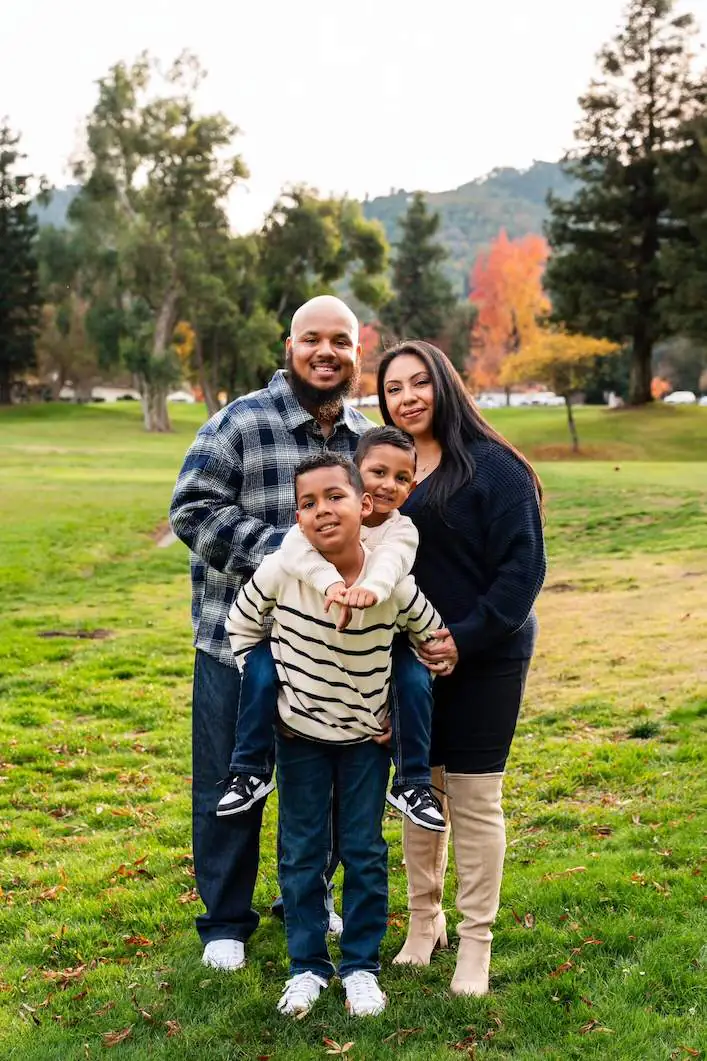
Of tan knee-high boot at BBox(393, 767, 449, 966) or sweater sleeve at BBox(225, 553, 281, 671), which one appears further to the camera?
tan knee-high boot at BBox(393, 767, 449, 966)

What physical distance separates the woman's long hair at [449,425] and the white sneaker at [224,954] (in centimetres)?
185

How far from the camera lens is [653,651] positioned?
8.88 meters

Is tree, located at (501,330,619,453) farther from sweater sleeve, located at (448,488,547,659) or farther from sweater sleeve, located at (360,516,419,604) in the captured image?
sweater sleeve, located at (360,516,419,604)

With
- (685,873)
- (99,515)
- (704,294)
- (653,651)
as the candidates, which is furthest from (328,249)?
(685,873)

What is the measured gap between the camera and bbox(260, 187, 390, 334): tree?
157 feet

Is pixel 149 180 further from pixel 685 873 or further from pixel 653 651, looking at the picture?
pixel 685 873

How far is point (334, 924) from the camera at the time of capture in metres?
4.21

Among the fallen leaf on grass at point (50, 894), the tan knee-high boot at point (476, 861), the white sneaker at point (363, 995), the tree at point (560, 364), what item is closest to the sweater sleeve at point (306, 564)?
the tan knee-high boot at point (476, 861)

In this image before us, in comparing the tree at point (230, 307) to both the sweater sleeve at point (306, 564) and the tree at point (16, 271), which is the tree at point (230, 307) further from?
the sweater sleeve at point (306, 564)

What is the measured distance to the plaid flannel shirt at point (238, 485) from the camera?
12.1 feet

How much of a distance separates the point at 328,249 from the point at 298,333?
45856 millimetres

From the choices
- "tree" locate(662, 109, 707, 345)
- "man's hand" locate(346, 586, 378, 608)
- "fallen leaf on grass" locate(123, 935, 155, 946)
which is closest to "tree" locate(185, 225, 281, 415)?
"tree" locate(662, 109, 707, 345)

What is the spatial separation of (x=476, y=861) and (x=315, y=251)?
47.0 meters

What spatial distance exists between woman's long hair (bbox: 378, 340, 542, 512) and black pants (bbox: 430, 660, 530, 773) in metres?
0.58
